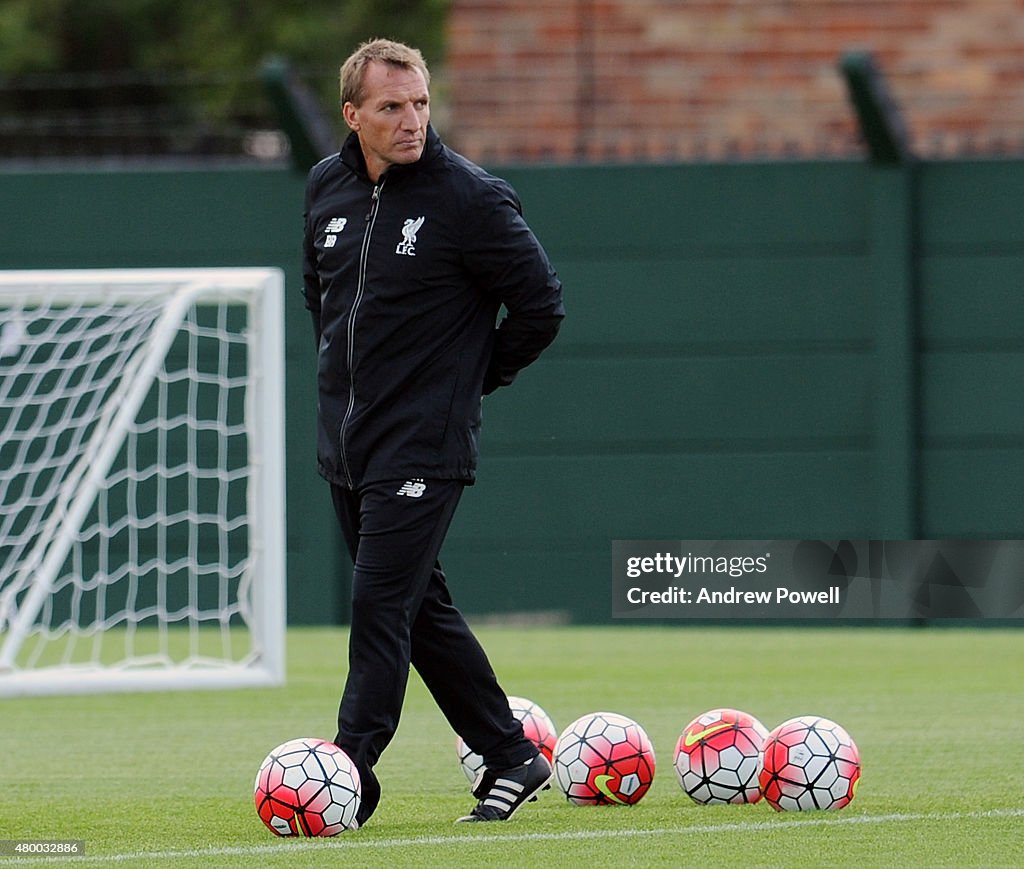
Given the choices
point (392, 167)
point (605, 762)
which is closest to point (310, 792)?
point (605, 762)

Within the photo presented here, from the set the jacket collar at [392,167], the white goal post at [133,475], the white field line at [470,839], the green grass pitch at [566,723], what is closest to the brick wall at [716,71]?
the white goal post at [133,475]

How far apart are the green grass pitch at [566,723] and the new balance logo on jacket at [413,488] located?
881mm

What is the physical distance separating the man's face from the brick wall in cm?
858

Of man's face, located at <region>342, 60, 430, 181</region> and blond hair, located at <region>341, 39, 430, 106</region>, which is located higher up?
blond hair, located at <region>341, 39, 430, 106</region>

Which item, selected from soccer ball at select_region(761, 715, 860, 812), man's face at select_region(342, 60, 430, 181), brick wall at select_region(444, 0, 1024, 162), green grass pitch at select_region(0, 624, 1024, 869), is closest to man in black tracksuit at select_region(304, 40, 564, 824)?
man's face at select_region(342, 60, 430, 181)

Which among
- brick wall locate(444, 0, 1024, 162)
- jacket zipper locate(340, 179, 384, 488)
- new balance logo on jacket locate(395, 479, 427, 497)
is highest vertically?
brick wall locate(444, 0, 1024, 162)

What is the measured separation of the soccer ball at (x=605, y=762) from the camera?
6109 mm

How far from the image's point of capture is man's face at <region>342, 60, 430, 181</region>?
5.66 metres

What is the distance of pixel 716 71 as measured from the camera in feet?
48.5

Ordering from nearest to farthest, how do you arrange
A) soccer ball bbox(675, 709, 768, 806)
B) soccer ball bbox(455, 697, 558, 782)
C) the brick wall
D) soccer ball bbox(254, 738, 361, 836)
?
soccer ball bbox(254, 738, 361, 836) → soccer ball bbox(675, 709, 768, 806) → soccer ball bbox(455, 697, 558, 782) → the brick wall

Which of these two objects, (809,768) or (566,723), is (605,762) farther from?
(566,723)

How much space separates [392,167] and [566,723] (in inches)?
117

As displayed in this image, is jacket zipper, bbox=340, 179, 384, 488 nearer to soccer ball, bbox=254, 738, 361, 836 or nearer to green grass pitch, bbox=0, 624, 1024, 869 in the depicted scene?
soccer ball, bbox=254, 738, 361, 836

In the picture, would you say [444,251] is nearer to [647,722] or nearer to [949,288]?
[647,722]
